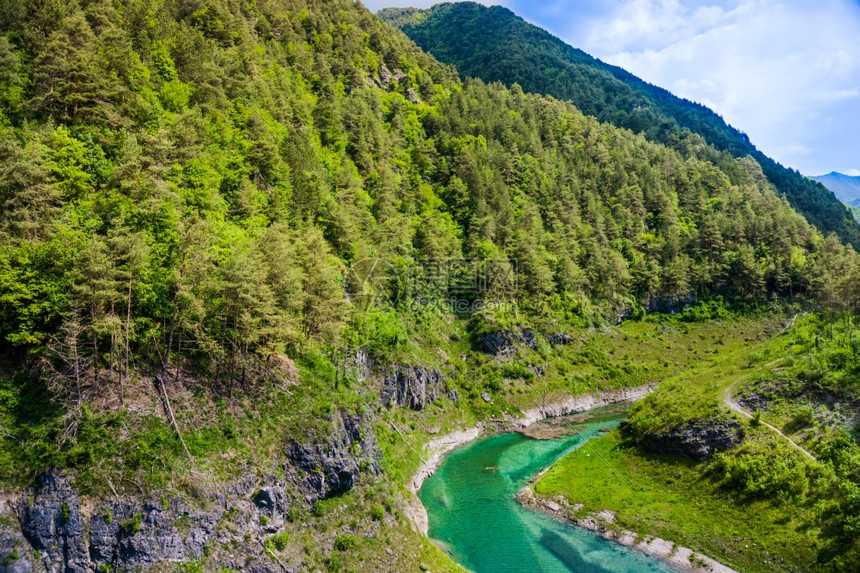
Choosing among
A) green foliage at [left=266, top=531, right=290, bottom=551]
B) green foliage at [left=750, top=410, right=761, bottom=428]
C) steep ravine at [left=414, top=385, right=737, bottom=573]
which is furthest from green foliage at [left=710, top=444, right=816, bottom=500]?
green foliage at [left=266, top=531, right=290, bottom=551]

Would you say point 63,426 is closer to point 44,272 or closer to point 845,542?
point 44,272

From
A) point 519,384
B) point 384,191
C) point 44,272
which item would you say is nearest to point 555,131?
point 384,191

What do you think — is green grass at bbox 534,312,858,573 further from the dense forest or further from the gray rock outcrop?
the dense forest

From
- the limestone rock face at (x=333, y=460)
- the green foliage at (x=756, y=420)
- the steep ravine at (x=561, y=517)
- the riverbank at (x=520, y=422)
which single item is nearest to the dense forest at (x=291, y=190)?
the limestone rock face at (x=333, y=460)

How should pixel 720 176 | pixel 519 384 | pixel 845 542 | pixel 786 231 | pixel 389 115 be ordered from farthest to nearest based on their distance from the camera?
pixel 720 176 → pixel 389 115 → pixel 786 231 → pixel 519 384 → pixel 845 542

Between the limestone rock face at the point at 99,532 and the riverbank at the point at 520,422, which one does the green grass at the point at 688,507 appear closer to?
the riverbank at the point at 520,422

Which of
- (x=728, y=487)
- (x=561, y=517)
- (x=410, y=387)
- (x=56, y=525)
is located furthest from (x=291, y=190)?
(x=728, y=487)
